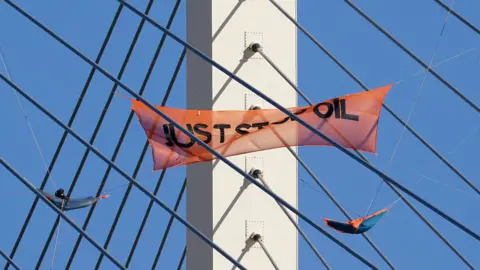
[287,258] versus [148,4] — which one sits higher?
[148,4]

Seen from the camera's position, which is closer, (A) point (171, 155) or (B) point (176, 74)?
(A) point (171, 155)

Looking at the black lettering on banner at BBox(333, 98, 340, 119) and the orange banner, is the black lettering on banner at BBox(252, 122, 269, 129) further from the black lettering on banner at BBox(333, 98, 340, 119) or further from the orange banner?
the black lettering on banner at BBox(333, 98, 340, 119)

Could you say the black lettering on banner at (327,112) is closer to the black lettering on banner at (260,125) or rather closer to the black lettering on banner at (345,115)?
the black lettering on banner at (345,115)

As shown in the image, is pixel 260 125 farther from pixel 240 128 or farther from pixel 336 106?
pixel 336 106

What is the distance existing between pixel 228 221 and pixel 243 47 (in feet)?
7.19

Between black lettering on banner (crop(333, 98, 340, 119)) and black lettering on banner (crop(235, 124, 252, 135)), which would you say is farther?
black lettering on banner (crop(235, 124, 252, 135))

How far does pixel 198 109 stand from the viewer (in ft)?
84.2

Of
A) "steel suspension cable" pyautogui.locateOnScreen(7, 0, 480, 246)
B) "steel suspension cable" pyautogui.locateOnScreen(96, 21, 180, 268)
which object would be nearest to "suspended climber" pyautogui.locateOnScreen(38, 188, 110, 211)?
"steel suspension cable" pyautogui.locateOnScreen(96, 21, 180, 268)

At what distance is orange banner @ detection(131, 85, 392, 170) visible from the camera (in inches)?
966

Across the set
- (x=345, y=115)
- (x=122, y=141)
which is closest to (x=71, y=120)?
(x=122, y=141)

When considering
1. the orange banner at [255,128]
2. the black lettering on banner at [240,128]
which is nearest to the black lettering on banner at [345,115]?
the orange banner at [255,128]

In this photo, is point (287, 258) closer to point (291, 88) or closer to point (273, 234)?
point (273, 234)

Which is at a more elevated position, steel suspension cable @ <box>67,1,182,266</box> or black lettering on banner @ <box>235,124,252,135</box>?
steel suspension cable @ <box>67,1,182,266</box>

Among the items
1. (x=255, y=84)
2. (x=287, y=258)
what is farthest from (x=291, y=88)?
(x=287, y=258)
